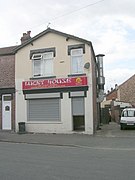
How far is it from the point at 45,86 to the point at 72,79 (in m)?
2.11

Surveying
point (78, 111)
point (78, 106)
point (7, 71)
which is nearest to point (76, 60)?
point (78, 106)

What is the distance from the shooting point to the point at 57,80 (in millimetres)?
22641

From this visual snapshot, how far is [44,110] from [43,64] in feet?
11.1

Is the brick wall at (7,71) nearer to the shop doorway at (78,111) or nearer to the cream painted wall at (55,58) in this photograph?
the cream painted wall at (55,58)

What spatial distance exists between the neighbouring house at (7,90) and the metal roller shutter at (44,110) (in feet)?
4.88

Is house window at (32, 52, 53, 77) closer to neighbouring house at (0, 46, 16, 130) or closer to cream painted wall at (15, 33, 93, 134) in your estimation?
cream painted wall at (15, 33, 93, 134)

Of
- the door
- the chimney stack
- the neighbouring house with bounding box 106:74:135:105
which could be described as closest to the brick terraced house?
the door

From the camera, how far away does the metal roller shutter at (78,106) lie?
22.1 m

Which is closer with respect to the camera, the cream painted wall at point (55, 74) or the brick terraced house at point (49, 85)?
the cream painted wall at point (55, 74)

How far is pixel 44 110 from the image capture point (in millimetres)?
23109

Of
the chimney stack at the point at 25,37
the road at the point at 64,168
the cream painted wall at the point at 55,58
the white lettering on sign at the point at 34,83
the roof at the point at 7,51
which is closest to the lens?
the road at the point at 64,168

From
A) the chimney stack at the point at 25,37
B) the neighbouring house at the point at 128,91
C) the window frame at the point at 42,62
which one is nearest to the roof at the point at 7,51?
the chimney stack at the point at 25,37

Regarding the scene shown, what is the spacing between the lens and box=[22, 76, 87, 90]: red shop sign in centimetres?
2205

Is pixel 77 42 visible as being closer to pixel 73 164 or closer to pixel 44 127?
pixel 44 127
